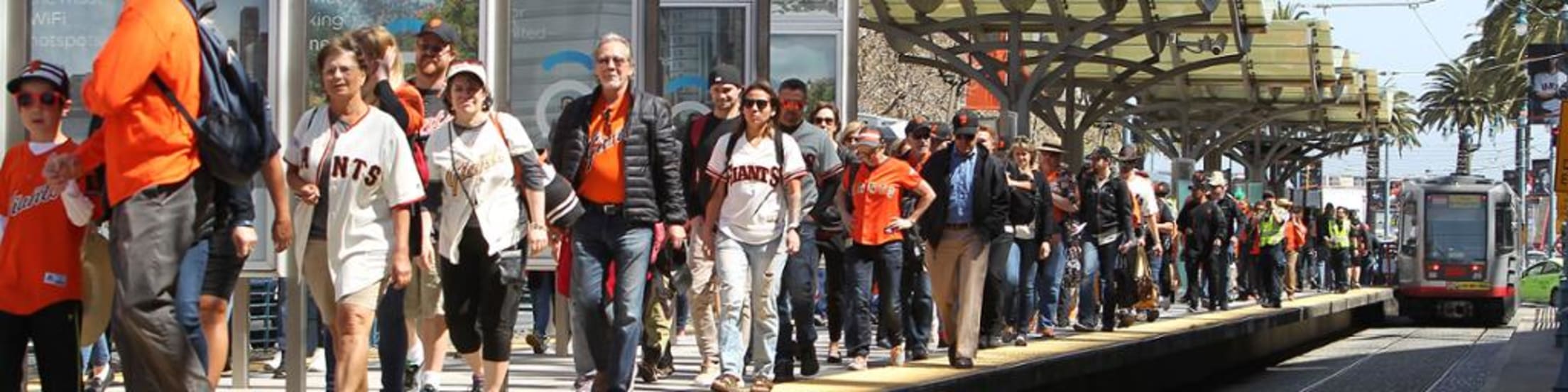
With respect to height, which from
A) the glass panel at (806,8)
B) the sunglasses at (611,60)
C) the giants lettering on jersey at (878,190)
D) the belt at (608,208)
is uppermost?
the glass panel at (806,8)

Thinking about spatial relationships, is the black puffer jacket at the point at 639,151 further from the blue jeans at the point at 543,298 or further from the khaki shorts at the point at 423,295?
the blue jeans at the point at 543,298

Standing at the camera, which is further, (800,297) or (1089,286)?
(1089,286)

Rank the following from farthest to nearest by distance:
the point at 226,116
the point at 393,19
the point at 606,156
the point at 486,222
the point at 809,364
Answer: the point at 809,364 < the point at 393,19 < the point at 606,156 < the point at 486,222 < the point at 226,116

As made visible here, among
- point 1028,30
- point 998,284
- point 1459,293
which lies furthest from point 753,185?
point 1459,293

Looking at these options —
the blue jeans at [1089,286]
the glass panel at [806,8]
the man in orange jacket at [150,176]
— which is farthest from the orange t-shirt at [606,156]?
the blue jeans at [1089,286]

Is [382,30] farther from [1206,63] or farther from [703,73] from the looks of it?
[1206,63]

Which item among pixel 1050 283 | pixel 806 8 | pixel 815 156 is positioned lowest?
Result: pixel 1050 283

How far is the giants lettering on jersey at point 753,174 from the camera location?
37.5 ft

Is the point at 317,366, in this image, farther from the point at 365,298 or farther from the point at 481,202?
the point at 365,298

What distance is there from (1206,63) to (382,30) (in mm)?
26650

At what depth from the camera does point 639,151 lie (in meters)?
10.3

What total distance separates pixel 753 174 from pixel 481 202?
6.75 feet

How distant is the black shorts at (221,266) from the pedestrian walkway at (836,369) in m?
3.21

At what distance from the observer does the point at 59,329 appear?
27.0 ft
